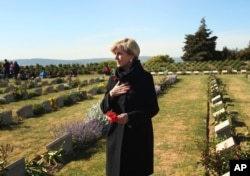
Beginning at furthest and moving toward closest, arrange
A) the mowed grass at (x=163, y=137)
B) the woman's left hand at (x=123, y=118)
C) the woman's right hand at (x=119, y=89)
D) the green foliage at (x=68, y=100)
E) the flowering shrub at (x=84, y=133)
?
the green foliage at (x=68, y=100) → the flowering shrub at (x=84, y=133) → the mowed grass at (x=163, y=137) → the woman's right hand at (x=119, y=89) → the woman's left hand at (x=123, y=118)

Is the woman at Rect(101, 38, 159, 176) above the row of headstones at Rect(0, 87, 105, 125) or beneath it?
above

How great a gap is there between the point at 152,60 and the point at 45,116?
37.7 metres

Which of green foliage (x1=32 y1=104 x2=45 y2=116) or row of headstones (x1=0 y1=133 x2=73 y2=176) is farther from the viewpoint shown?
green foliage (x1=32 y1=104 x2=45 y2=116)

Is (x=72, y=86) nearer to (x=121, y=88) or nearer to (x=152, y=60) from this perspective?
(x=121, y=88)

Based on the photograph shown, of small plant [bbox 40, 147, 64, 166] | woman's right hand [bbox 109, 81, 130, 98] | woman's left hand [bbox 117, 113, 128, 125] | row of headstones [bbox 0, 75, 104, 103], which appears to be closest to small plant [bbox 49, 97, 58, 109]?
row of headstones [bbox 0, 75, 104, 103]

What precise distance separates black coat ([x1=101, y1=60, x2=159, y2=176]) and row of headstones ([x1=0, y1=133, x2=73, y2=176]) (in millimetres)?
2685

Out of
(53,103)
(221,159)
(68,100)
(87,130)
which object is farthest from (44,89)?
(221,159)

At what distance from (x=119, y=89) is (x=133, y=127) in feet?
1.55

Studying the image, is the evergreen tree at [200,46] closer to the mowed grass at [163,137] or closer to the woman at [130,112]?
the mowed grass at [163,137]

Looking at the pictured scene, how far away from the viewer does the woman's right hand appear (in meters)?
4.18

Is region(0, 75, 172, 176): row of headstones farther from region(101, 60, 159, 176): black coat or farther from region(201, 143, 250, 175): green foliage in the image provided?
region(201, 143, 250, 175): green foliage

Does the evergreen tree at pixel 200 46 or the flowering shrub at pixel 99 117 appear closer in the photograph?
the flowering shrub at pixel 99 117

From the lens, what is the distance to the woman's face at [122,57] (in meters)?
4.20

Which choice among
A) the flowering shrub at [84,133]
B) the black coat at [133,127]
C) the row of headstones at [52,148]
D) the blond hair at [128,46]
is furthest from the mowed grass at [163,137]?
the blond hair at [128,46]
